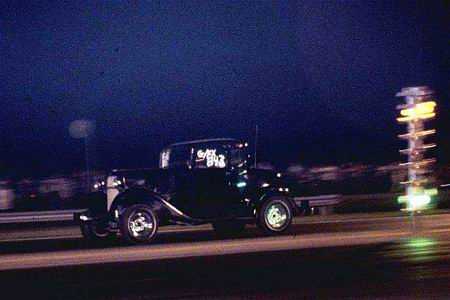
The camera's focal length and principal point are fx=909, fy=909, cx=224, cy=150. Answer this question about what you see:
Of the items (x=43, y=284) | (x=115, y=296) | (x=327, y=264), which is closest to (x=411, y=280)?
(x=327, y=264)

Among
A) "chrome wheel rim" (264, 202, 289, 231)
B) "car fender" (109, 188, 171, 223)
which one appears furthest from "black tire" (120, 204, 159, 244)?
"chrome wheel rim" (264, 202, 289, 231)

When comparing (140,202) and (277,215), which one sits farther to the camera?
(277,215)

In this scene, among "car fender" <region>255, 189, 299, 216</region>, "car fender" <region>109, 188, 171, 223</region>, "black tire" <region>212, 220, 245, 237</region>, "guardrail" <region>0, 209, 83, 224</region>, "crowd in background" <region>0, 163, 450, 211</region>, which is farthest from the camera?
"crowd in background" <region>0, 163, 450, 211</region>

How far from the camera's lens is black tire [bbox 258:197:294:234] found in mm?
20406

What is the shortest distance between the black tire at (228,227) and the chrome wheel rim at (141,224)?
228 cm

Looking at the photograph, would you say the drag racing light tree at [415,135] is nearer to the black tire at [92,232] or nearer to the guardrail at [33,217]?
the black tire at [92,232]

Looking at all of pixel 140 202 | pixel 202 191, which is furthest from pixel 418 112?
pixel 140 202

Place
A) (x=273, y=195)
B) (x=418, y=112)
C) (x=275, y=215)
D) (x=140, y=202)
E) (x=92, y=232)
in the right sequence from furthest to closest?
(x=92, y=232)
(x=273, y=195)
(x=275, y=215)
(x=140, y=202)
(x=418, y=112)

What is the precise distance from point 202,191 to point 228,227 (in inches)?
66.7

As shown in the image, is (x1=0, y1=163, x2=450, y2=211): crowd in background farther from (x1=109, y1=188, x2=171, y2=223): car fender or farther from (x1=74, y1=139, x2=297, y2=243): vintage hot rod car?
(x1=109, y1=188, x2=171, y2=223): car fender

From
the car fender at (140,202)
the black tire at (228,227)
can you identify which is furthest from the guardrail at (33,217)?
the car fender at (140,202)

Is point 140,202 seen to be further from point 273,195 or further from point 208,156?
point 273,195

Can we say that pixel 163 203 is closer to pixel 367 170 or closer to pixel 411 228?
pixel 411 228

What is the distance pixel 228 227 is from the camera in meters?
21.7
